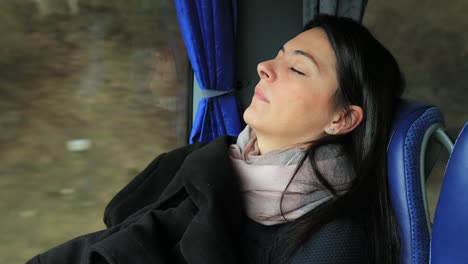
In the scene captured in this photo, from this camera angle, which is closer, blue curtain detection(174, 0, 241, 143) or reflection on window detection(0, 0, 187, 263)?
reflection on window detection(0, 0, 187, 263)

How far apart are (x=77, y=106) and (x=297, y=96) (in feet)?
4.00

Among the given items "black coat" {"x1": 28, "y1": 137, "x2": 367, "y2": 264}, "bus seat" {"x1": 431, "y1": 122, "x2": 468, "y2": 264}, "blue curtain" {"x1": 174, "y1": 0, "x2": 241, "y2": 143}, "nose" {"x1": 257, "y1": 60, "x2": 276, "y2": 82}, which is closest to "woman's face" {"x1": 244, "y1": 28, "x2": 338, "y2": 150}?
"nose" {"x1": 257, "y1": 60, "x2": 276, "y2": 82}

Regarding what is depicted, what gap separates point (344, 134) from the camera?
1.21 m

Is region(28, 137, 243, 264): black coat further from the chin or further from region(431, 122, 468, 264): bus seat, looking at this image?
region(431, 122, 468, 264): bus seat

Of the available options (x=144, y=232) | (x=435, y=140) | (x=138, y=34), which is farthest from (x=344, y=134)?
(x=138, y=34)

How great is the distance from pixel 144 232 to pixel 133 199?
299 millimetres

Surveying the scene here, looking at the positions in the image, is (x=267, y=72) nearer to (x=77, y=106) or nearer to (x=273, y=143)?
(x=273, y=143)

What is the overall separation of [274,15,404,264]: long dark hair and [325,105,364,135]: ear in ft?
0.05

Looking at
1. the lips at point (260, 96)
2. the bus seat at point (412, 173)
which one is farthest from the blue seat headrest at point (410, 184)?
the lips at point (260, 96)

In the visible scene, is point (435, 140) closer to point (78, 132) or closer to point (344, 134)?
point (344, 134)

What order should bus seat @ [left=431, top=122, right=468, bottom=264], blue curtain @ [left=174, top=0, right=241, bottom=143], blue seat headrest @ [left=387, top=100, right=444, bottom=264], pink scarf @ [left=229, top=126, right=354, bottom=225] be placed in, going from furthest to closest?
blue curtain @ [left=174, top=0, right=241, bottom=143] < pink scarf @ [left=229, top=126, right=354, bottom=225] < blue seat headrest @ [left=387, top=100, right=444, bottom=264] < bus seat @ [left=431, top=122, right=468, bottom=264]

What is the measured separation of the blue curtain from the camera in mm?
2105

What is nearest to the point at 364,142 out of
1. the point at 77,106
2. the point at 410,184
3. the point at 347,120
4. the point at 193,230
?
the point at 347,120

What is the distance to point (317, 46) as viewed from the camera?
119 cm
